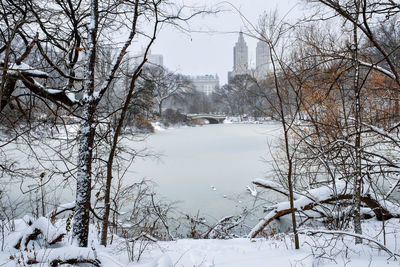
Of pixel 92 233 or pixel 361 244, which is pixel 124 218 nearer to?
pixel 92 233

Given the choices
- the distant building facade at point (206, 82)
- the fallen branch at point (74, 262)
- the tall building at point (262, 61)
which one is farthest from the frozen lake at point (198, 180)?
the distant building facade at point (206, 82)

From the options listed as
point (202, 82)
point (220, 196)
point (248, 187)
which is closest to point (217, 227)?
point (220, 196)

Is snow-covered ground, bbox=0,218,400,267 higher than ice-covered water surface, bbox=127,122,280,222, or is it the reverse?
snow-covered ground, bbox=0,218,400,267

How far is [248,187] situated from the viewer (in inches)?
329

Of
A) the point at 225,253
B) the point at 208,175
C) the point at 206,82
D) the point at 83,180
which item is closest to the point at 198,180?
the point at 208,175

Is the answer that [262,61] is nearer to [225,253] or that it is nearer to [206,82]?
[225,253]

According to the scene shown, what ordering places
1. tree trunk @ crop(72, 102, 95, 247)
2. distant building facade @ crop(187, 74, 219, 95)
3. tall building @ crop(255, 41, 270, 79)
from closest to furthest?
tall building @ crop(255, 41, 270, 79)
tree trunk @ crop(72, 102, 95, 247)
distant building facade @ crop(187, 74, 219, 95)

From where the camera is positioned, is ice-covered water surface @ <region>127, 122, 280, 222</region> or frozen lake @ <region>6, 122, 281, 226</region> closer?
frozen lake @ <region>6, 122, 281, 226</region>

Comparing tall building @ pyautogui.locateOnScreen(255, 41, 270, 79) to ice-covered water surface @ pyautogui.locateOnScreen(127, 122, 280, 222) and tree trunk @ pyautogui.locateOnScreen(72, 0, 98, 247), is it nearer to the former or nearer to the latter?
ice-covered water surface @ pyautogui.locateOnScreen(127, 122, 280, 222)

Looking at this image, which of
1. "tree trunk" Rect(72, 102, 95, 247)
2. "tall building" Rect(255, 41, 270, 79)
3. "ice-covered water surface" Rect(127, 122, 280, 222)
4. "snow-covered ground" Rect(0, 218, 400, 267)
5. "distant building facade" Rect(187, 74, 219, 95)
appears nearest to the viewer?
"snow-covered ground" Rect(0, 218, 400, 267)

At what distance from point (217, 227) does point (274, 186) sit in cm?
173

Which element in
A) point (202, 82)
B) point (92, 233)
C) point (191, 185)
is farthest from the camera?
point (202, 82)

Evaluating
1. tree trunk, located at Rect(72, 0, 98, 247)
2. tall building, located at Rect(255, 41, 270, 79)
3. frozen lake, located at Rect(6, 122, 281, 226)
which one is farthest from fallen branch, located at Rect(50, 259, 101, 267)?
tall building, located at Rect(255, 41, 270, 79)

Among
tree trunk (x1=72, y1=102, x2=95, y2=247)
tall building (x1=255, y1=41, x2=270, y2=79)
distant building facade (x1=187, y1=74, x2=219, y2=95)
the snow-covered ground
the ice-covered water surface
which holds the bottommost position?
the ice-covered water surface
